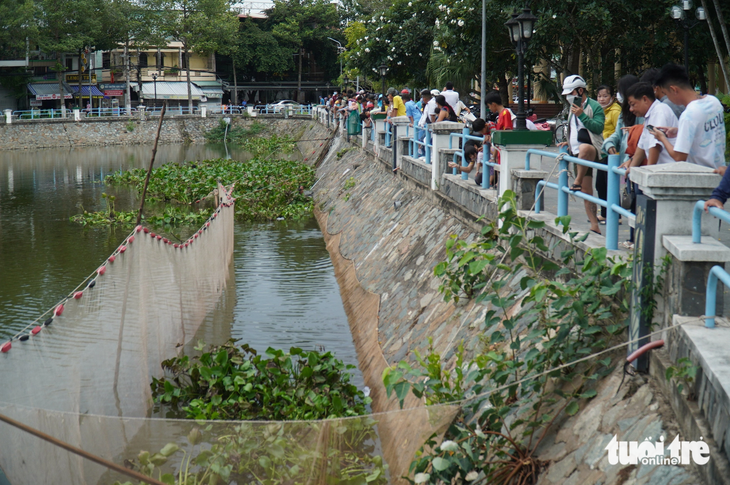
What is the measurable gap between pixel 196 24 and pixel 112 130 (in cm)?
1279

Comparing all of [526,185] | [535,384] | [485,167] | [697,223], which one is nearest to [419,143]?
[485,167]

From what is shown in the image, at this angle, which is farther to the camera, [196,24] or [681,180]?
[196,24]

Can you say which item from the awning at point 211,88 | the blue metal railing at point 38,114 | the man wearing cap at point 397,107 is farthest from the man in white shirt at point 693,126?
the awning at point 211,88

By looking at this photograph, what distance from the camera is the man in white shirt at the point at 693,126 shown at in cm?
490

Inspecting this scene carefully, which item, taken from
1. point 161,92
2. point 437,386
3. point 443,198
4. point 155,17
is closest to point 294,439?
point 437,386

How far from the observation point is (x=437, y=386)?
5.41 m

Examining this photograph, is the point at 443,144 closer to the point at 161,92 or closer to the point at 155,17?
the point at 155,17

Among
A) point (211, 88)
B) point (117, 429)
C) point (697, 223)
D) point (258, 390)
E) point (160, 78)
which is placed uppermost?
point (160, 78)

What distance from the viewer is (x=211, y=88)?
65.9m

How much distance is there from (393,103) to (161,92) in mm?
50041

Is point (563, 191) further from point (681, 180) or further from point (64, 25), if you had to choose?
point (64, 25)

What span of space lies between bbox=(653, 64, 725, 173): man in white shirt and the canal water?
444 cm

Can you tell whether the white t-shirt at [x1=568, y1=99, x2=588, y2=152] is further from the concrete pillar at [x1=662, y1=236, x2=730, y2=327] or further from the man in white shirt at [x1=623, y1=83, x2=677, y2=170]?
the concrete pillar at [x1=662, y1=236, x2=730, y2=327]

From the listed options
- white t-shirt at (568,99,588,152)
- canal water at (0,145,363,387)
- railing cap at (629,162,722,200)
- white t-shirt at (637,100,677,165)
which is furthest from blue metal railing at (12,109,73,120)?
railing cap at (629,162,722,200)
